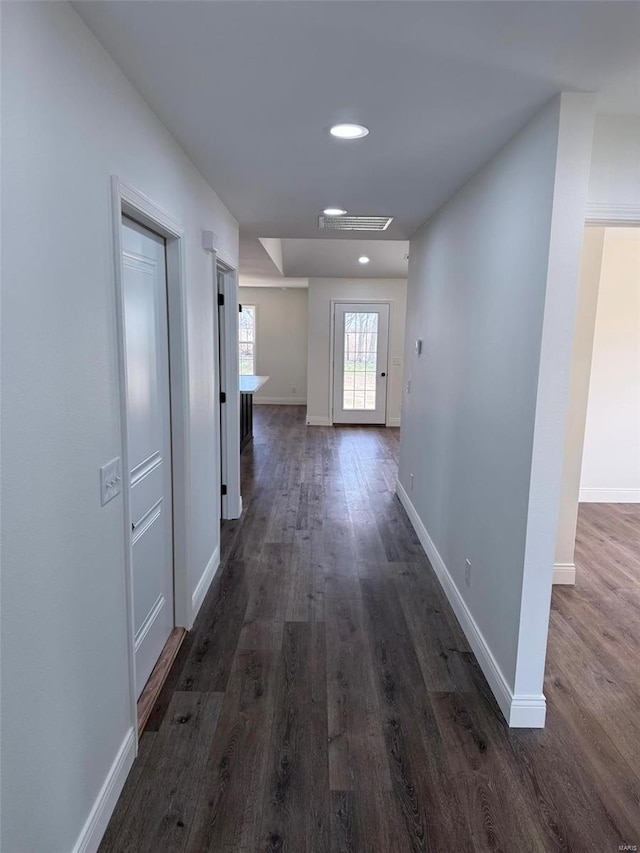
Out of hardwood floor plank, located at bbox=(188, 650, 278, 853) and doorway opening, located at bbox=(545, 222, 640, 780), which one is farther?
doorway opening, located at bbox=(545, 222, 640, 780)

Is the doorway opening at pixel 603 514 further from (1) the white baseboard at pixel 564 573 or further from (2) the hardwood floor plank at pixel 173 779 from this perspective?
(2) the hardwood floor plank at pixel 173 779

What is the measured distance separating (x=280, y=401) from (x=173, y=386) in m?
8.95

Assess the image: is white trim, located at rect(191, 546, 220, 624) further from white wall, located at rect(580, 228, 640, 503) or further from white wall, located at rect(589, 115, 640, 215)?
white wall, located at rect(580, 228, 640, 503)

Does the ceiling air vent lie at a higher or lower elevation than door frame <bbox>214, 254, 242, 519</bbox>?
higher

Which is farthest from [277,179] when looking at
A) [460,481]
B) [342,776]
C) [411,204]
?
[342,776]

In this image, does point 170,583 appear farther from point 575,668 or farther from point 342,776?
point 575,668

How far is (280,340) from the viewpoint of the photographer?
11.3 m

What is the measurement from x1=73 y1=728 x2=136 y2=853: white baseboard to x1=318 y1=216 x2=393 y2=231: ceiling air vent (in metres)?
3.33

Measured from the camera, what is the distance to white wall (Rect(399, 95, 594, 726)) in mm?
1911

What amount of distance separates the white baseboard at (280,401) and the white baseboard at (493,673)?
8.07 meters

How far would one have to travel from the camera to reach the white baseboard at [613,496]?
5.15 m

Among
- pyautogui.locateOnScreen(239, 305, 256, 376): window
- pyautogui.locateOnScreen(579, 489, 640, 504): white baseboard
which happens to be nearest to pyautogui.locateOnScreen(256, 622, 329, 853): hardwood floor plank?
pyautogui.locateOnScreen(579, 489, 640, 504): white baseboard

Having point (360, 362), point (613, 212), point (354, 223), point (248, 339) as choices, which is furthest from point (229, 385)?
point (248, 339)

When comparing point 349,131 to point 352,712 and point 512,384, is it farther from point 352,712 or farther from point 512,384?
point 352,712
